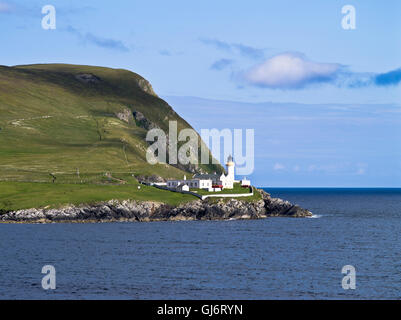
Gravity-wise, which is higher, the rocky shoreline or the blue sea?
the rocky shoreline

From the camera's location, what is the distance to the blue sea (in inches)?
2665

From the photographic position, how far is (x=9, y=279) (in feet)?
242

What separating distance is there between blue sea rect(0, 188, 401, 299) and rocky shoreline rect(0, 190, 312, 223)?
9.32 m

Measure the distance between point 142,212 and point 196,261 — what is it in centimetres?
7724

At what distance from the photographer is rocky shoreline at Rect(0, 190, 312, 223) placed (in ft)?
508

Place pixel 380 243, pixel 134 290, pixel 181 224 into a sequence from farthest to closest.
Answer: pixel 181 224, pixel 380 243, pixel 134 290

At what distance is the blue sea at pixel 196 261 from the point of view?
222ft

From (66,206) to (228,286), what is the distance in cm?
9588

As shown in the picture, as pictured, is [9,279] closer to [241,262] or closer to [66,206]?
[241,262]

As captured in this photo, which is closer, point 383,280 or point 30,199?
point 383,280

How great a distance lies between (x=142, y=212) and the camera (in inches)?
6550

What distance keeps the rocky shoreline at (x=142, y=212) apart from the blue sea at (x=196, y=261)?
9320mm

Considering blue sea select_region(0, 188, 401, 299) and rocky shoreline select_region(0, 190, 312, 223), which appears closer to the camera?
blue sea select_region(0, 188, 401, 299)
